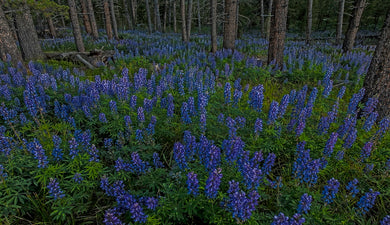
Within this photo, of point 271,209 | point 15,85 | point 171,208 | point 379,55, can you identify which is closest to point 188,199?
point 171,208

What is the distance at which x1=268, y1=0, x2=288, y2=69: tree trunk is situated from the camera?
22.5 ft

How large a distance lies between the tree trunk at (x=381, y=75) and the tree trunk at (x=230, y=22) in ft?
18.9

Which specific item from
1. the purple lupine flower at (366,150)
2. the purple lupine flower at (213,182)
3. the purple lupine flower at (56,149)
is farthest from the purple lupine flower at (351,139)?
the purple lupine flower at (56,149)

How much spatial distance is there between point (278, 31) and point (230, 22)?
242 cm

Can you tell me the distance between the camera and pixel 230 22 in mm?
8906

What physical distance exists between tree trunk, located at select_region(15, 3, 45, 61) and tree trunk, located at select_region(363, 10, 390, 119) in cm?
1049

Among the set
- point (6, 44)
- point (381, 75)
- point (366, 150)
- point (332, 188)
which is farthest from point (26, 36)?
point (381, 75)

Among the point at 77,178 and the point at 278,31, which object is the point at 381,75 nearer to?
the point at 278,31

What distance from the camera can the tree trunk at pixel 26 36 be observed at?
809 cm

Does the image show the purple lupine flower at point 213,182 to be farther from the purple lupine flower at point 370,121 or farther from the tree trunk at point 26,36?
the tree trunk at point 26,36

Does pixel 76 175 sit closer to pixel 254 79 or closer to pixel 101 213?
pixel 101 213

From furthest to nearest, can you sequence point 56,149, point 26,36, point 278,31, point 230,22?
point 230,22 < point 26,36 < point 278,31 < point 56,149

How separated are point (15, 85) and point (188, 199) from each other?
4.82 meters

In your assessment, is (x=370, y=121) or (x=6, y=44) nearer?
(x=370, y=121)
